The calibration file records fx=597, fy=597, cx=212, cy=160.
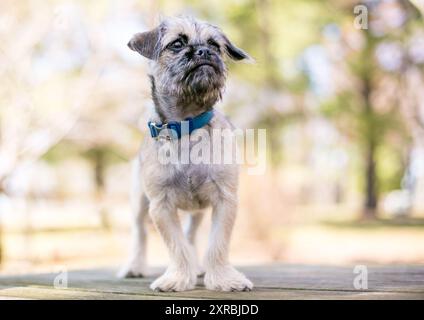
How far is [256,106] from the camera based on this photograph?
20125 mm

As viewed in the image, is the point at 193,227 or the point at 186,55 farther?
the point at 193,227

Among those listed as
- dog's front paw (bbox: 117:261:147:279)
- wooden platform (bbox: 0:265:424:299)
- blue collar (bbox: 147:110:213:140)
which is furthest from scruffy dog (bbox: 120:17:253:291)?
dog's front paw (bbox: 117:261:147:279)

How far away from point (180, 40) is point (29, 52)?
11282 mm

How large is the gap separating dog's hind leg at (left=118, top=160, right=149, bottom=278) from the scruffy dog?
3.16 ft

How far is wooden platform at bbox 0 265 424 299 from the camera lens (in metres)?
3.84

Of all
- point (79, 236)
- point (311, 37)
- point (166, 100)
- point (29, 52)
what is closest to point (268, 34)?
point (311, 37)

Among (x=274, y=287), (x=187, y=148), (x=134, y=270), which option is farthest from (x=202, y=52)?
(x=134, y=270)

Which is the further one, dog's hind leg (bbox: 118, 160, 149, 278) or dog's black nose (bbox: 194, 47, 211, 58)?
dog's hind leg (bbox: 118, 160, 149, 278)

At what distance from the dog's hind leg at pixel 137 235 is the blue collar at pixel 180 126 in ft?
3.29

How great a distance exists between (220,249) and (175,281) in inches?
15.8

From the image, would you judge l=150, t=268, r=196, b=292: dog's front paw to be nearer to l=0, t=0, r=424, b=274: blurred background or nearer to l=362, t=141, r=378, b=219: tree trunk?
l=0, t=0, r=424, b=274: blurred background

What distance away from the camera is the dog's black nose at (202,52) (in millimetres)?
4297

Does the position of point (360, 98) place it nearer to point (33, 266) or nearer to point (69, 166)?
point (33, 266)

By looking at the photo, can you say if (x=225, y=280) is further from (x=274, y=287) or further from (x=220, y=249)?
(x=274, y=287)
